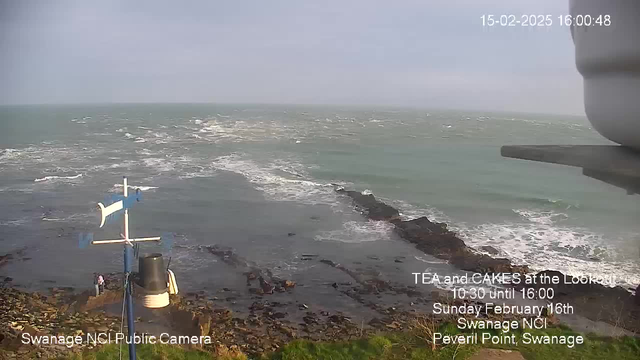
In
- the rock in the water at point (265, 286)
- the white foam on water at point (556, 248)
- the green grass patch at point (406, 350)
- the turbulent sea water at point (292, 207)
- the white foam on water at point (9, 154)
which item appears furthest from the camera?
the white foam on water at point (9, 154)

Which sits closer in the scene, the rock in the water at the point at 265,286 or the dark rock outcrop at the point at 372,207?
the rock in the water at the point at 265,286

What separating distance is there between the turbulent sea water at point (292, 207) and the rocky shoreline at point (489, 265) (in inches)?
24.9

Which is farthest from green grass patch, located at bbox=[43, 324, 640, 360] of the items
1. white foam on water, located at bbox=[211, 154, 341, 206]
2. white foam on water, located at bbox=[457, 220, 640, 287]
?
white foam on water, located at bbox=[211, 154, 341, 206]

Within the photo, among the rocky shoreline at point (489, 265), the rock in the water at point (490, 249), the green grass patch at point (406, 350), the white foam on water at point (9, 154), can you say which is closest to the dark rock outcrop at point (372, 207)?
the rocky shoreline at point (489, 265)

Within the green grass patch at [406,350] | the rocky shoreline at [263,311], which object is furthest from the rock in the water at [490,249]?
the green grass patch at [406,350]

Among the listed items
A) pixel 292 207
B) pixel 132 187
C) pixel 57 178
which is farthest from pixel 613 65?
pixel 57 178

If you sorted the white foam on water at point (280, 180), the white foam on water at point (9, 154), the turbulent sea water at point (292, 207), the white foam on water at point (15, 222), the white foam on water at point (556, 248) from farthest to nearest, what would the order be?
the white foam on water at point (9, 154) → the white foam on water at point (280, 180) → the white foam on water at point (15, 222) → the turbulent sea water at point (292, 207) → the white foam on water at point (556, 248)

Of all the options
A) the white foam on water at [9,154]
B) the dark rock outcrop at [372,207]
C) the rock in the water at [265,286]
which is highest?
the white foam on water at [9,154]

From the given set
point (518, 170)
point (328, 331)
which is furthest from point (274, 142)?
point (328, 331)

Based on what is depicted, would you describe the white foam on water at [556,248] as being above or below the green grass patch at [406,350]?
below

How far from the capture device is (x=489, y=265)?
14820mm

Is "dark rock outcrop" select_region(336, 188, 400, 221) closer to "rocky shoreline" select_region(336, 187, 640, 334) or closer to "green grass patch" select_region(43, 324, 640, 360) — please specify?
"rocky shoreline" select_region(336, 187, 640, 334)

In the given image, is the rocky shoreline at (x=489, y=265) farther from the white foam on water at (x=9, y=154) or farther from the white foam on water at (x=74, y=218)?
the white foam on water at (x=9, y=154)

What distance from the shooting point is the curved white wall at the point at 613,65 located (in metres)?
1.84
